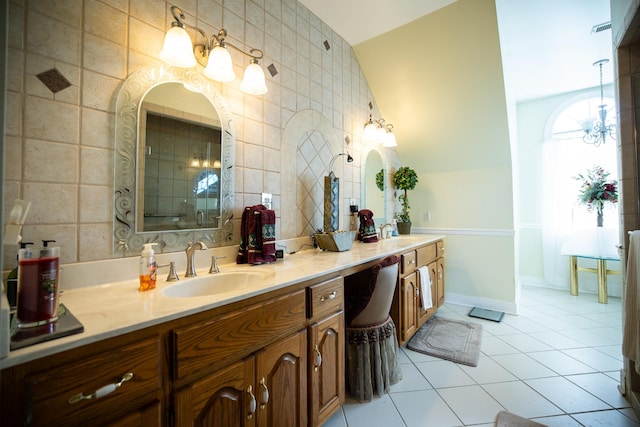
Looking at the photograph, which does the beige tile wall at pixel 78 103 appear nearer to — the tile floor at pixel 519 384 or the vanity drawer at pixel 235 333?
the vanity drawer at pixel 235 333

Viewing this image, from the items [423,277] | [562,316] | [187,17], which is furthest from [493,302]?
[187,17]

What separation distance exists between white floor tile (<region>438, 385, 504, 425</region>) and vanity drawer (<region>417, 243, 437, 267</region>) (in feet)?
3.02

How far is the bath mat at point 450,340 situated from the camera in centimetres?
204

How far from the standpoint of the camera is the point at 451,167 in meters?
3.19

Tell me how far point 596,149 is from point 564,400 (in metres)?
3.54

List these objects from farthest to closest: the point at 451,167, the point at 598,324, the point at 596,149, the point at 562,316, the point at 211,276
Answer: the point at 596,149, the point at 451,167, the point at 562,316, the point at 598,324, the point at 211,276

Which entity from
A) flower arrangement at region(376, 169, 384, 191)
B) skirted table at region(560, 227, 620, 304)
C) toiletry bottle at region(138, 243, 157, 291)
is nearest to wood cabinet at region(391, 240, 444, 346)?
flower arrangement at region(376, 169, 384, 191)

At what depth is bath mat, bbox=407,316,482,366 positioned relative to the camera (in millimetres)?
2035

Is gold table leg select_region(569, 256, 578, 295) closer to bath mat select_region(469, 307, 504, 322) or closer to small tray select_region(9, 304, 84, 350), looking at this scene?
bath mat select_region(469, 307, 504, 322)

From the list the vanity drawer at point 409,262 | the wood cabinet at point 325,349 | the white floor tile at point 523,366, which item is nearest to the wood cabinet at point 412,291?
the vanity drawer at point 409,262

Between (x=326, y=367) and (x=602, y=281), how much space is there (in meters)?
3.84

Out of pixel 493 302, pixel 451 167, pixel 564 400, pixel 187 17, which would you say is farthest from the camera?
pixel 451 167

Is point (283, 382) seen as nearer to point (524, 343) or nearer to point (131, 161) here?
point (131, 161)

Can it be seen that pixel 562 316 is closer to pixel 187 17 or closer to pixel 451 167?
pixel 451 167
